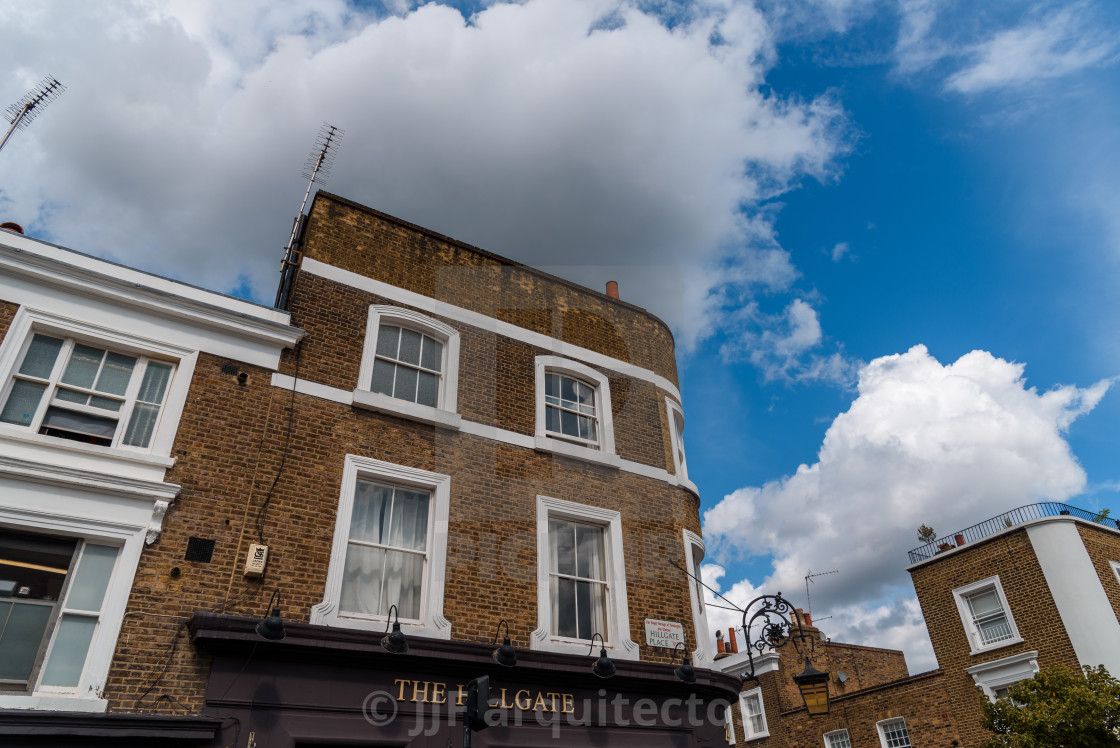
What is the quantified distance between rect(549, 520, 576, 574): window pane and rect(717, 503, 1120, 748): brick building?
555 inches

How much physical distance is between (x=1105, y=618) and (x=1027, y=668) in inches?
92.1

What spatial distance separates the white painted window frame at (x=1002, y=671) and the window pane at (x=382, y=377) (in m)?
18.3

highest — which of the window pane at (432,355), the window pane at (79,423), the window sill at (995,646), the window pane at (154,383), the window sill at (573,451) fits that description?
the window pane at (432,355)

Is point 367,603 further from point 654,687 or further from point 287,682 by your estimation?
point 654,687

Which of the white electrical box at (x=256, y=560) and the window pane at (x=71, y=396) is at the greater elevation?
the window pane at (x=71, y=396)

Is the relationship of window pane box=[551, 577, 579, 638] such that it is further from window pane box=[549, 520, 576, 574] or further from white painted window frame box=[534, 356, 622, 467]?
white painted window frame box=[534, 356, 622, 467]

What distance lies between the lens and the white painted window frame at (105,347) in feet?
26.7

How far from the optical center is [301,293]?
35.6ft

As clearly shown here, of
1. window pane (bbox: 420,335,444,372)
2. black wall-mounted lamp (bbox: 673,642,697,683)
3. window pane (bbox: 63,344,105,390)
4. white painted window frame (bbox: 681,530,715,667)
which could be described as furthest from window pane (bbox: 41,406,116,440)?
white painted window frame (bbox: 681,530,715,667)

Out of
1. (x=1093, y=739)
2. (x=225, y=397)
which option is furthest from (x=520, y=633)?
(x=1093, y=739)

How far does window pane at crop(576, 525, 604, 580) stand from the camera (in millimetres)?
11469

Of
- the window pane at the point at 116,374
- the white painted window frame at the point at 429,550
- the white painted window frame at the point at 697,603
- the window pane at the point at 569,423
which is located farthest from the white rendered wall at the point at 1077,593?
the window pane at the point at 116,374

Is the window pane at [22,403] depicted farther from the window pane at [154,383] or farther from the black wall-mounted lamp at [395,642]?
the black wall-mounted lamp at [395,642]

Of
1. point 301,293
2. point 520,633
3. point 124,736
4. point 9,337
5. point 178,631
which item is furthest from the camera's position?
point 301,293
